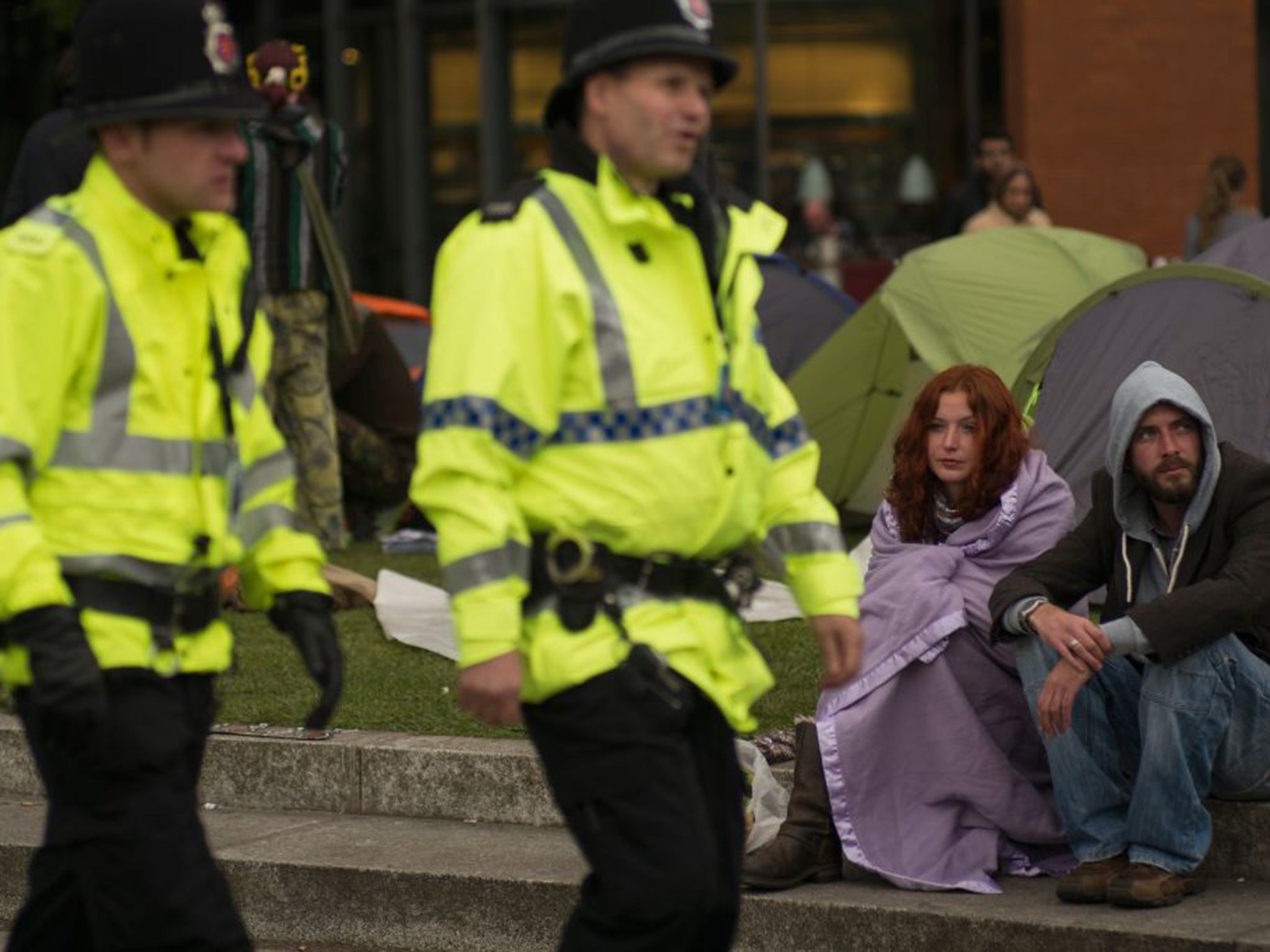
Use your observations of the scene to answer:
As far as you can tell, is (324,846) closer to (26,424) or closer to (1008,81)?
(26,424)

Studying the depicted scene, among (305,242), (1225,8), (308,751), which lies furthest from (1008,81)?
(308,751)

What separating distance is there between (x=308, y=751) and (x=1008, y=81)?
12725 millimetres

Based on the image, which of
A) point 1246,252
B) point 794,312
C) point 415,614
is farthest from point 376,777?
point 794,312

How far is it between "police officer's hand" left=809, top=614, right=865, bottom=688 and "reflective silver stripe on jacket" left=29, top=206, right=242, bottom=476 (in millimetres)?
1021

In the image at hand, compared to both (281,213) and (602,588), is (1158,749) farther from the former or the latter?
(281,213)

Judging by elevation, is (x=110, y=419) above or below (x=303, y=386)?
above

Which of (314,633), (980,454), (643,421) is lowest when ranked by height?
(980,454)

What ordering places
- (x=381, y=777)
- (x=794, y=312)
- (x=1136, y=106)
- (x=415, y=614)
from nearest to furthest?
(x=381, y=777), (x=415, y=614), (x=794, y=312), (x=1136, y=106)

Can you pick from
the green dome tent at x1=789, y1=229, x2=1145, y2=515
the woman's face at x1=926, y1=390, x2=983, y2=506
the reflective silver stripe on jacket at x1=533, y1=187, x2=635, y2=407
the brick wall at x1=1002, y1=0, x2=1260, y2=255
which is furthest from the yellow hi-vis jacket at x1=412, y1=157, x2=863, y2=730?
the brick wall at x1=1002, y1=0, x2=1260, y2=255

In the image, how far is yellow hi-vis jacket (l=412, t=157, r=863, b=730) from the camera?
3.79 m

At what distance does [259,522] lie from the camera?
4.10 meters

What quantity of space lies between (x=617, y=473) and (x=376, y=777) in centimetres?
324

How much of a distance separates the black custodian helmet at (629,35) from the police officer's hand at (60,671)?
1097mm

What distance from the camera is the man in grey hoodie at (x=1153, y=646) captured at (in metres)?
5.77
